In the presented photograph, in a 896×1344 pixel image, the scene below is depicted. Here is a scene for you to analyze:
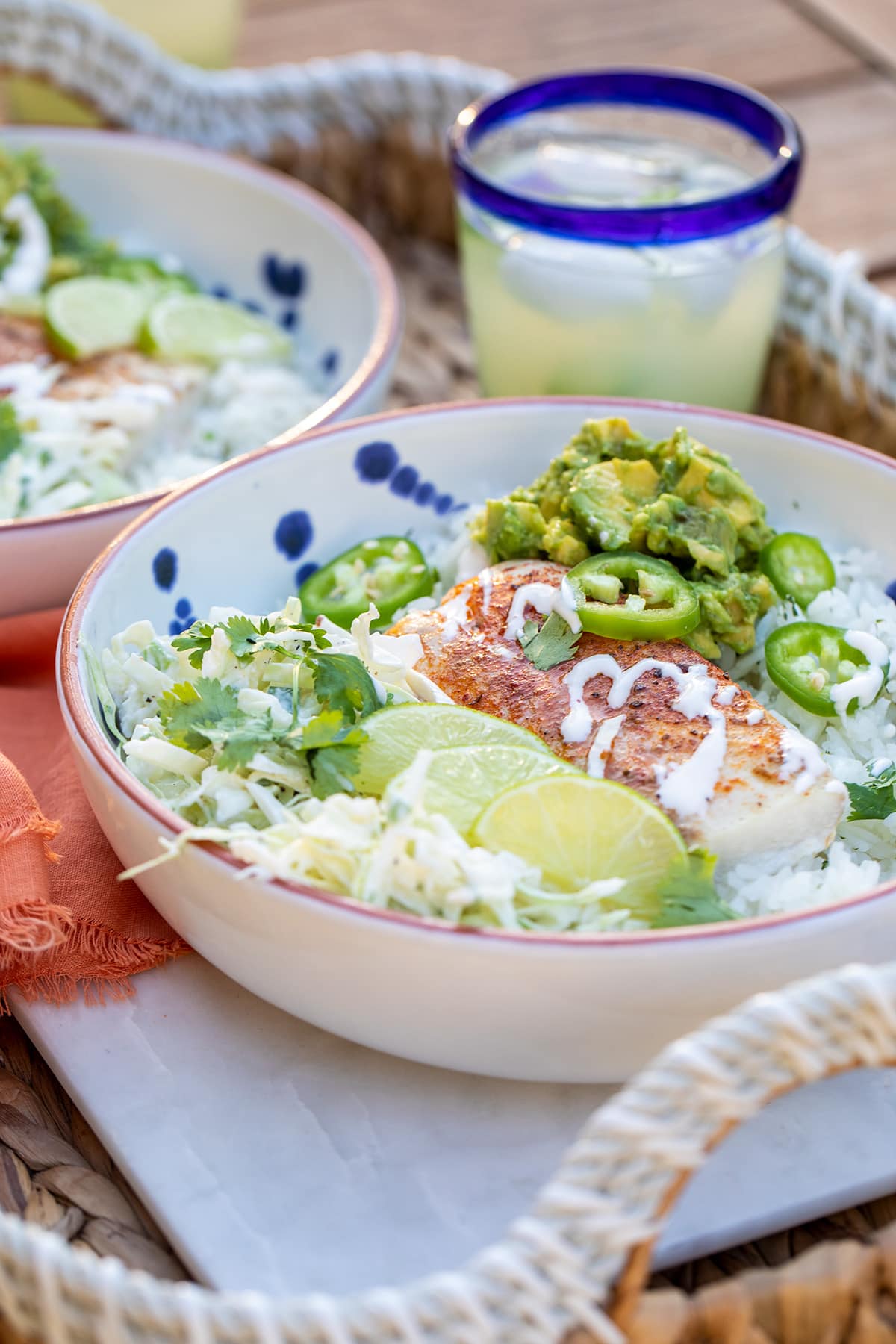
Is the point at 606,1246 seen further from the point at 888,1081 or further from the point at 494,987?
the point at 888,1081

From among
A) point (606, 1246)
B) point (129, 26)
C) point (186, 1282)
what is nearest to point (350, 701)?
point (186, 1282)

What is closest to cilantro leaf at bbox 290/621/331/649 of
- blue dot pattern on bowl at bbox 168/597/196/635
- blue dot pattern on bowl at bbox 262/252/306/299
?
blue dot pattern on bowl at bbox 168/597/196/635

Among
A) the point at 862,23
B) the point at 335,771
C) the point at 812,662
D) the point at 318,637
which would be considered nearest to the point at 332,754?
the point at 335,771

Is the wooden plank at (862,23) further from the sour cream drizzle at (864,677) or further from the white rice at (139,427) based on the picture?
the sour cream drizzle at (864,677)

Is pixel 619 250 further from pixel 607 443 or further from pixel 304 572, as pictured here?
pixel 304 572

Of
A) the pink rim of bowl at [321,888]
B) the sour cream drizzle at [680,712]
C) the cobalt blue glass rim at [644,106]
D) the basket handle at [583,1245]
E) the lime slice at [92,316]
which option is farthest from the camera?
the lime slice at [92,316]

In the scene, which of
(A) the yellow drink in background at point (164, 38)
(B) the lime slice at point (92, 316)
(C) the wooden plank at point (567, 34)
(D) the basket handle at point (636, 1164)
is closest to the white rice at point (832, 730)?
(D) the basket handle at point (636, 1164)

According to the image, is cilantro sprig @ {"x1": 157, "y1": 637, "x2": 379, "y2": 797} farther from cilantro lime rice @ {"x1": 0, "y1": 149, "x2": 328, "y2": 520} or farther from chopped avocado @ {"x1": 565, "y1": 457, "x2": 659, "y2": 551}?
cilantro lime rice @ {"x1": 0, "y1": 149, "x2": 328, "y2": 520}
